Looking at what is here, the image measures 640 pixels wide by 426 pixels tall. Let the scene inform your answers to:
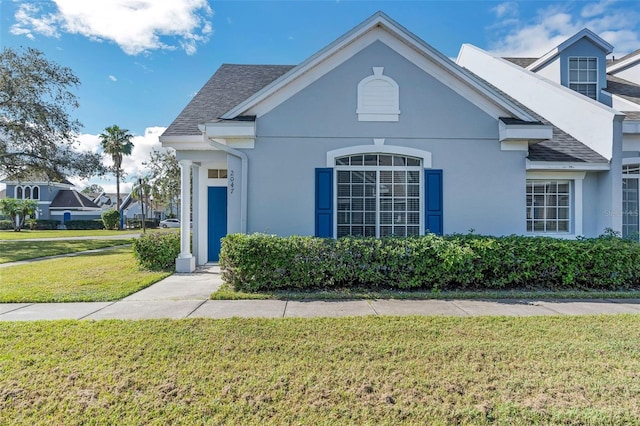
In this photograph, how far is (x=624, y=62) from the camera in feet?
42.0

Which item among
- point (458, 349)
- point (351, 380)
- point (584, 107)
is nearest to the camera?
point (351, 380)

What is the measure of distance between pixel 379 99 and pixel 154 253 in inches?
299

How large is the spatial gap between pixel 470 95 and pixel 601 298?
17.9 ft

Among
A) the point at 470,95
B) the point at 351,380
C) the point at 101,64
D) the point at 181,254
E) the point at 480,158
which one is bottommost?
the point at 351,380

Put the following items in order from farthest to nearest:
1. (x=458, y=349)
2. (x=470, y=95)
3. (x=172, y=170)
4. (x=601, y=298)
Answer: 1. (x=172, y=170)
2. (x=470, y=95)
3. (x=601, y=298)
4. (x=458, y=349)

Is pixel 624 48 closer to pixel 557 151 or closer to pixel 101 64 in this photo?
pixel 557 151

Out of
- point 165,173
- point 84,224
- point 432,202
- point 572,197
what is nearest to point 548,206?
point 572,197

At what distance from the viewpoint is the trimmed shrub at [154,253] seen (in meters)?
9.42

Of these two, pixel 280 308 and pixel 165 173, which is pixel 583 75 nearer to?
pixel 280 308

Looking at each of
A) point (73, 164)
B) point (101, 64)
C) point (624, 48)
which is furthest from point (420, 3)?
point (73, 164)

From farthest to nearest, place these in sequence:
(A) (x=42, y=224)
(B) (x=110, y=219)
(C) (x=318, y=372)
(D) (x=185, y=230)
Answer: (A) (x=42, y=224), (B) (x=110, y=219), (D) (x=185, y=230), (C) (x=318, y=372)

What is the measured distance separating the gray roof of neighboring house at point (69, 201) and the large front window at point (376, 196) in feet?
167

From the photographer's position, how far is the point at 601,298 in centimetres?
655

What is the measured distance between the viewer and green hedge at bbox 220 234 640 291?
6.84m
